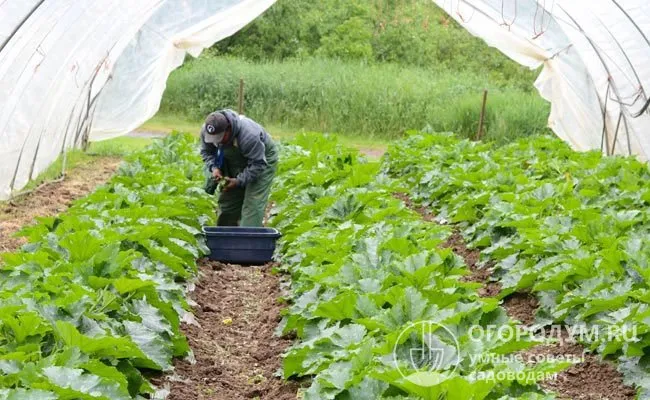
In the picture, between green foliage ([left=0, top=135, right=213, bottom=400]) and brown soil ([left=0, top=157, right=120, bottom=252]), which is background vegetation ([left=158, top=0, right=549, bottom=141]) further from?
green foliage ([left=0, top=135, right=213, bottom=400])

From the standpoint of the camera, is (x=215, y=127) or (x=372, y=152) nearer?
(x=215, y=127)

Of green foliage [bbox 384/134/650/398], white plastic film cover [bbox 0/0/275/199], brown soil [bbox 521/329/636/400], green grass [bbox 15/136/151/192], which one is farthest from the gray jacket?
green grass [bbox 15/136/151/192]

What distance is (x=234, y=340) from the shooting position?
22.8 feet

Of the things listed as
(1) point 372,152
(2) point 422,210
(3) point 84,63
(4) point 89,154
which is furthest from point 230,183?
(1) point 372,152

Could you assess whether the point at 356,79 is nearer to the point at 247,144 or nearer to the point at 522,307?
the point at 247,144

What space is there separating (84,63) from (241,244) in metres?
5.48

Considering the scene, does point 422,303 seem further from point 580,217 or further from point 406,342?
point 580,217

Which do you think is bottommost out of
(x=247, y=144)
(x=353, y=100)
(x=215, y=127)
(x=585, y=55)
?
(x=353, y=100)

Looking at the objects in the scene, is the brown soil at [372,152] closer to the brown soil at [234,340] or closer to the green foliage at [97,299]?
the brown soil at [234,340]

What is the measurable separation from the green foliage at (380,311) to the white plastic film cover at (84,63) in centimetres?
366

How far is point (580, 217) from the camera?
8.06m

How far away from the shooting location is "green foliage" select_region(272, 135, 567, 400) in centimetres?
398

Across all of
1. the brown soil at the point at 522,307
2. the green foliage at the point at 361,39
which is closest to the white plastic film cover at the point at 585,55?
the brown soil at the point at 522,307

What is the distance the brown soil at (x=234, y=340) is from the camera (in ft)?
18.6
